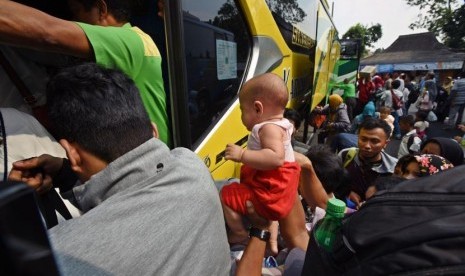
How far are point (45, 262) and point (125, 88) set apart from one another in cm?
75

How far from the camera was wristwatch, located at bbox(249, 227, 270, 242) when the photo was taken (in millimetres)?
1616

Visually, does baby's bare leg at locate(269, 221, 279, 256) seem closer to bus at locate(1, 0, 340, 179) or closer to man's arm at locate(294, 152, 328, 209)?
man's arm at locate(294, 152, 328, 209)

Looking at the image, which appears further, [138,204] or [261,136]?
[261,136]

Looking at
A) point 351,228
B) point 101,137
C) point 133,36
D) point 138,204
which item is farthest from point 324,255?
point 133,36

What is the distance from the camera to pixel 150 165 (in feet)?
3.02

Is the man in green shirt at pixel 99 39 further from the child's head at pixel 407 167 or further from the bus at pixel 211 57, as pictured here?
the child's head at pixel 407 167

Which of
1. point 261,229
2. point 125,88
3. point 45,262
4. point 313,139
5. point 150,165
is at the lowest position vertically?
point 313,139

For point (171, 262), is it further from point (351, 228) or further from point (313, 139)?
point (313, 139)

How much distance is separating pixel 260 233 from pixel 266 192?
20 cm

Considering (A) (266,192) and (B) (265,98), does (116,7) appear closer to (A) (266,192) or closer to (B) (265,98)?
(B) (265,98)

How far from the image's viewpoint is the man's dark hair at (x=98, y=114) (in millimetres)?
936

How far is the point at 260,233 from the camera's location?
1636 mm

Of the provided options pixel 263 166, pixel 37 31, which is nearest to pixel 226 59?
pixel 263 166

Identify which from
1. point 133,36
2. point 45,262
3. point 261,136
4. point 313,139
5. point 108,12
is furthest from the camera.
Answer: point 313,139
